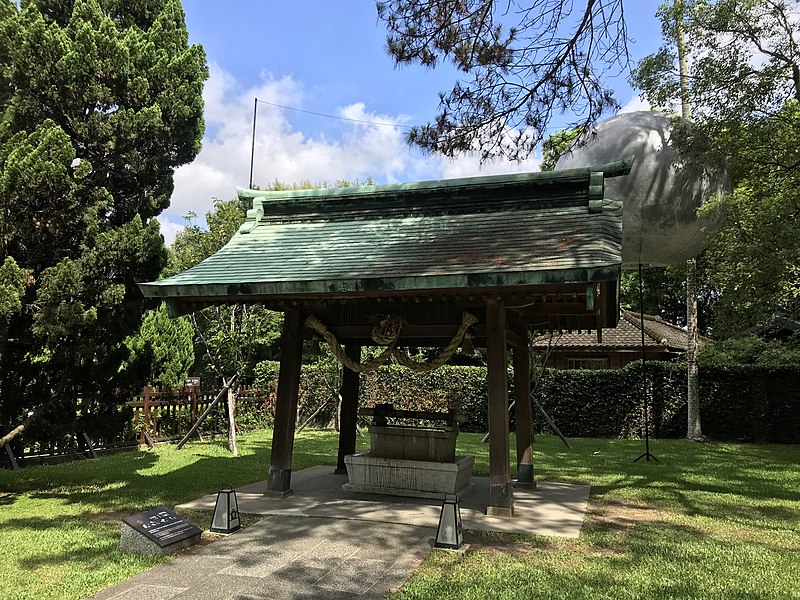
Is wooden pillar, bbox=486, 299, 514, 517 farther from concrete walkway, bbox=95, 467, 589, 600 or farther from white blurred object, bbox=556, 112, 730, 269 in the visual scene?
white blurred object, bbox=556, 112, 730, 269

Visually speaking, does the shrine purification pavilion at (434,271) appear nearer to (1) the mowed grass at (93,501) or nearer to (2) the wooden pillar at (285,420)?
(2) the wooden pillar at (285,420)

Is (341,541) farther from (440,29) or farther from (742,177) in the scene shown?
(742,177)

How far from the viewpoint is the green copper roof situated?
6.79m

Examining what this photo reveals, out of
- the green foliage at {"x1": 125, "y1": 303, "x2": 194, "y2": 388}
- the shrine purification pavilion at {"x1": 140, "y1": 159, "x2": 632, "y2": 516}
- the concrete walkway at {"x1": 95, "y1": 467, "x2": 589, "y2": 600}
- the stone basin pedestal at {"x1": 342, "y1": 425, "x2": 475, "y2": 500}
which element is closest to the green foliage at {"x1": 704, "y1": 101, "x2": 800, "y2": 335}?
the shrine purification pavilion at {"x1": 140, "y1": 159, "x2": 632, "y2": 516}

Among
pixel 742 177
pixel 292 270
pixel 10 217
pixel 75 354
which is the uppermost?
pixel 742 177

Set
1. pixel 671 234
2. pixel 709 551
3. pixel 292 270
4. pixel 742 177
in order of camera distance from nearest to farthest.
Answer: pixel 709 551 < pixel 292 270 < pixel 671 234 < pixel 742 177

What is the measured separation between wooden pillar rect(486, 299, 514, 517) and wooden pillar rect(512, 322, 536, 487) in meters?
2.10

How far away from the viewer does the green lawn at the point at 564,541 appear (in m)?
5.01

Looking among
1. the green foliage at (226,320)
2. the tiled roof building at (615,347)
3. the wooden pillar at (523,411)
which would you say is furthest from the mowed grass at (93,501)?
the tiled roof building at (615,347)

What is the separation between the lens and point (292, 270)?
7762 mm

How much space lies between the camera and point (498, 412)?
735 cm

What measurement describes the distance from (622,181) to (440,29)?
3.89 meters

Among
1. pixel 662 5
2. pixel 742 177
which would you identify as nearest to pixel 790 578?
pixel 742 177

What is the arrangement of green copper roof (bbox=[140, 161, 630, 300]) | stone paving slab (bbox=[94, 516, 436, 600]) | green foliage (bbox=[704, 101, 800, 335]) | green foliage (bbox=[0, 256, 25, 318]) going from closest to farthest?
1. stone paving slab (bbox=[94, 516, 436, 600])
2. green copper roof (bbox=[140, 161, 630, 300])
3. green foliage (bbox=[0, 256, 25, 318])
4. green foliage (bbox=[704, 101, 800, 335])
